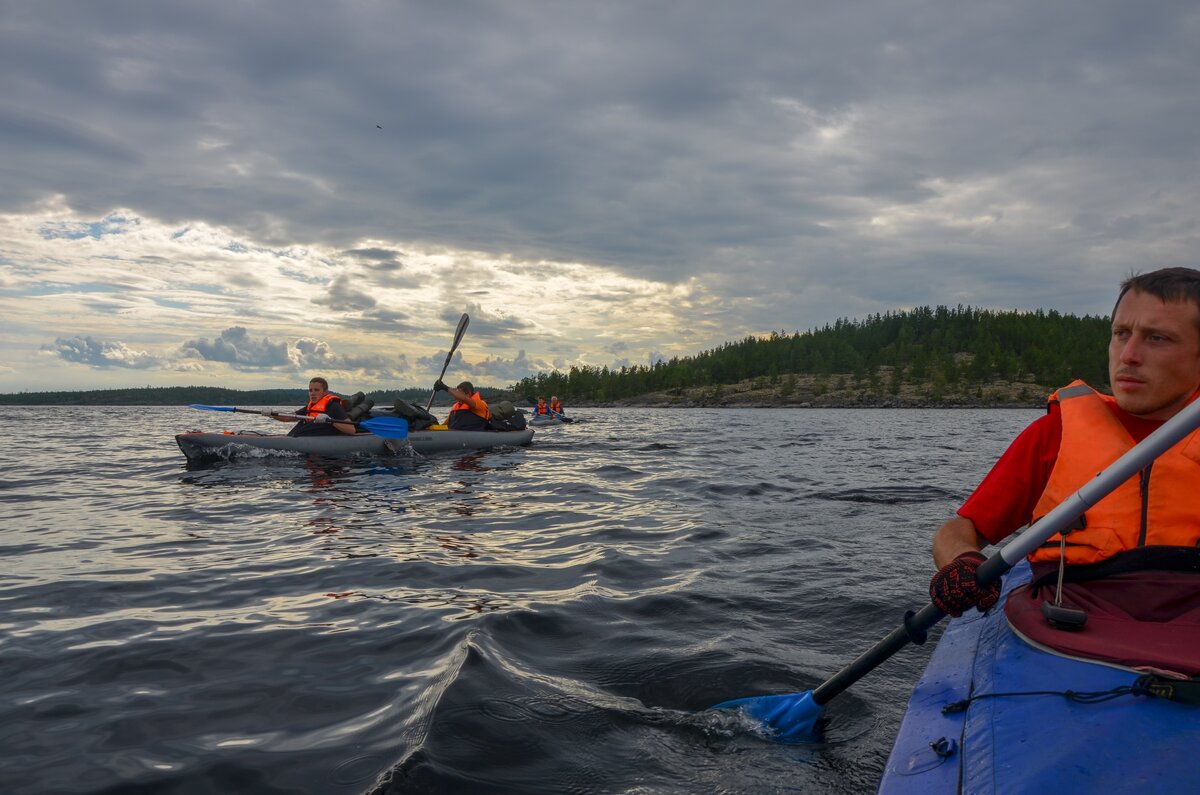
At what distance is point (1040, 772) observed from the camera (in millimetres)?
1857

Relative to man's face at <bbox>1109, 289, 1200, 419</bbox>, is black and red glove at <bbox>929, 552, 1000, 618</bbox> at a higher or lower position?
lower

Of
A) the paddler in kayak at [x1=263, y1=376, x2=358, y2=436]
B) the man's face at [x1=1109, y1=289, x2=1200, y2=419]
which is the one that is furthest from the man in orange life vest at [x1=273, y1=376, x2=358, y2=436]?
the man's face at [x1=1109, y1=289, x2=1200, y2=419]

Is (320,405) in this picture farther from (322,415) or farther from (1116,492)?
(1116,492)

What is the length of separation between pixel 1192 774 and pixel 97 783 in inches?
158

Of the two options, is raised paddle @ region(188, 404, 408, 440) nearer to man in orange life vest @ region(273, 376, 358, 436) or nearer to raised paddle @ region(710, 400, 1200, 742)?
man in orange life vest @ region(273, 376, 358, 436)

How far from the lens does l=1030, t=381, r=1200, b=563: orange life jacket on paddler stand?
2.58 meters

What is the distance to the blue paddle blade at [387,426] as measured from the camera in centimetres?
1664

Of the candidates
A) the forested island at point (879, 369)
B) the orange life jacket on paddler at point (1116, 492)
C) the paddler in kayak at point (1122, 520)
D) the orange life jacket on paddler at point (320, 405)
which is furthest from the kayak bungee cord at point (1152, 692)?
the forested island at point (879, 369)

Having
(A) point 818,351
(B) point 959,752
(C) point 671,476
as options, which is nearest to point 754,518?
(C) point 671,476

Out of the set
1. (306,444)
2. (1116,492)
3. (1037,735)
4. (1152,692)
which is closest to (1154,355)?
(1116,492)

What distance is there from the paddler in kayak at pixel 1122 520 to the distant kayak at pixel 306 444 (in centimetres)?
1510

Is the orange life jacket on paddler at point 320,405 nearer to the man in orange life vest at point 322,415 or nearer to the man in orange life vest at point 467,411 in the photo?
the man in orange life vest at point 322,415

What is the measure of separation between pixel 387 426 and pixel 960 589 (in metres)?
15.6

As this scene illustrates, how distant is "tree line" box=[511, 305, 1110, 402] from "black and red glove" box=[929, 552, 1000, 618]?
358ft
